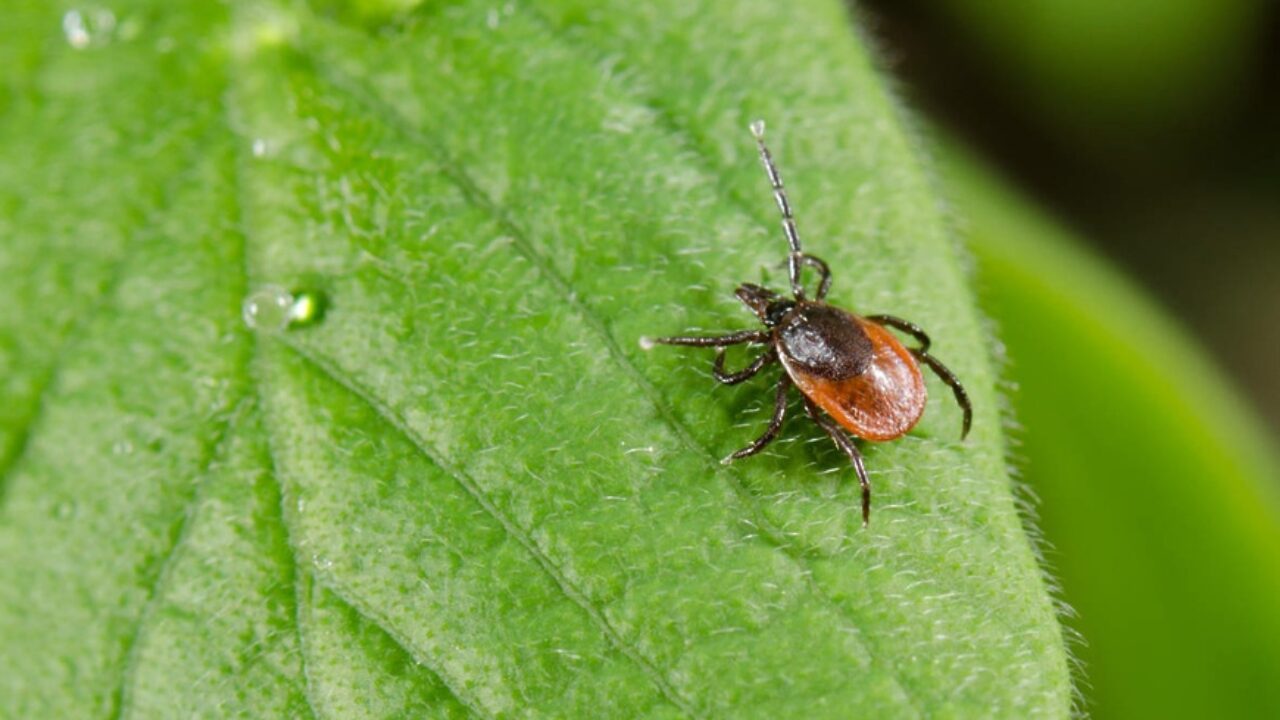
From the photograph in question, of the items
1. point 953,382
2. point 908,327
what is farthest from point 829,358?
point 953,382

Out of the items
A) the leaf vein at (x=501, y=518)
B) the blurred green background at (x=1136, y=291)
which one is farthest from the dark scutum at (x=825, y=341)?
the leaf vein at (x=501, y=518)

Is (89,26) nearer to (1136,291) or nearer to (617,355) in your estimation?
(617,355)

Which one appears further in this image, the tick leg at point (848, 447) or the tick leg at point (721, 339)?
the tick leg at point (721, 339)

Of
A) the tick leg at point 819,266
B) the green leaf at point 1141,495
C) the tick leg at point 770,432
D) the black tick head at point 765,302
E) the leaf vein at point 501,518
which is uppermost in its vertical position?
the tick leg at point 819,266

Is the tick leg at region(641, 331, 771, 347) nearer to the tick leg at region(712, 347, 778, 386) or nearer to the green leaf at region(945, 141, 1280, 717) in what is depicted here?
the tick leg at region(712, 347, 778, 386)

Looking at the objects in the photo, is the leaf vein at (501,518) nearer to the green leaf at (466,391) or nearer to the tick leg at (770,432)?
the green leaf at (466,391)

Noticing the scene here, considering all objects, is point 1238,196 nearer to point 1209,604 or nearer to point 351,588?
point 1209,604

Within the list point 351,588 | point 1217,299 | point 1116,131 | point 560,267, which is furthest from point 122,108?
point 1217,299
